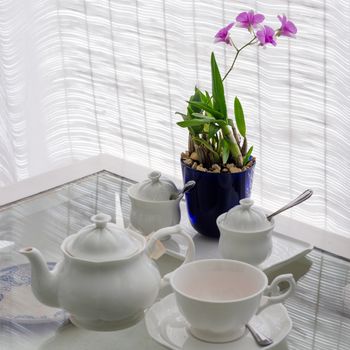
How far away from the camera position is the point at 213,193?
1.38 meters

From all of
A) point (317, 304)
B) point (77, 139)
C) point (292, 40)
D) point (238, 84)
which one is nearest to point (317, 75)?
point (292, 40)

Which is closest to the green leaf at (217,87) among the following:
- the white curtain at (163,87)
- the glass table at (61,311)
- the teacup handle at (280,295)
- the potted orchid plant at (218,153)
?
the potted orchid plant at (218,153)

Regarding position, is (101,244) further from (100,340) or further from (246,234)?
(246,234)

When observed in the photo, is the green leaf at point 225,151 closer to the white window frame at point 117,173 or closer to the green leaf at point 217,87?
the green leaf at point 217,87

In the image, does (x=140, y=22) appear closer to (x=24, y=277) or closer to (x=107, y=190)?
(x=107, y=190)

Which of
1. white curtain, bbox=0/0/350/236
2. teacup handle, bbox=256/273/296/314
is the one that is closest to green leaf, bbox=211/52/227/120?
teacup handle, bbox=256/273/296/314

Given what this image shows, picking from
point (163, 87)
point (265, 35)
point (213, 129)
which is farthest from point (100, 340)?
point (163, 87)

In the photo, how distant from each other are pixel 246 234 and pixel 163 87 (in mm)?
1048

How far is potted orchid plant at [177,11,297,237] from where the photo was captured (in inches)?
53.8

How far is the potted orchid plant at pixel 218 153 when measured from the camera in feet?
4.48

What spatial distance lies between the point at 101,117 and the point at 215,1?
2.26 feet

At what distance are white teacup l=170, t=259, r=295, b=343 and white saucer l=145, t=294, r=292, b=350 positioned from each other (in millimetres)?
12

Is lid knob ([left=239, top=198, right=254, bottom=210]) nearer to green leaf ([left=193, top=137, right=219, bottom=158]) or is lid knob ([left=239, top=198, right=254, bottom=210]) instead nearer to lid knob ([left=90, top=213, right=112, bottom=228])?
green leaf ([left=193, top=137, right=219, bottom=158])

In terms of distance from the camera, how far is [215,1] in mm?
1982
